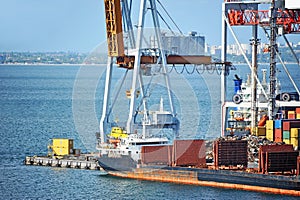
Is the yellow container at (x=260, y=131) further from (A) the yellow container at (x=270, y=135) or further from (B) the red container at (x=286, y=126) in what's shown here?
(B) the red container at (x=286, y=126)

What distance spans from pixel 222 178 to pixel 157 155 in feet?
11.7

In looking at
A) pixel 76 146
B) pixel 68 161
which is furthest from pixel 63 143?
pixel 76 146

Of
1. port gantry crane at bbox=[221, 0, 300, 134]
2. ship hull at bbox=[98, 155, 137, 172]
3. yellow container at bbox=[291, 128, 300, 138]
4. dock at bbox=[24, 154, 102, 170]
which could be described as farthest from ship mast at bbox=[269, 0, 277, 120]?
dock at bbox=[24, 154, 102, 170]

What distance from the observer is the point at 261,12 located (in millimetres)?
46062

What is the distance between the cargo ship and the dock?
3.80ft

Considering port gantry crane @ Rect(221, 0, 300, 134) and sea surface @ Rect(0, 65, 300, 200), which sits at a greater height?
port gantry crane @ Rect(221, 0, 300, 134)

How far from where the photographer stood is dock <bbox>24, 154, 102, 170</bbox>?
43.3 meters

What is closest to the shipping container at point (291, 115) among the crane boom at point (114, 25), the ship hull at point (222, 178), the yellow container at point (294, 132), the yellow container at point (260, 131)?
the yellow container at point (260, 131)

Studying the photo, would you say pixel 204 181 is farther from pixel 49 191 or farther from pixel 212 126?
pixel 212 126

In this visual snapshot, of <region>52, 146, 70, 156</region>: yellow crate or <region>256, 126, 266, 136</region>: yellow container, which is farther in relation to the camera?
<region>52, 146, 70, 156</region>: yellow crate

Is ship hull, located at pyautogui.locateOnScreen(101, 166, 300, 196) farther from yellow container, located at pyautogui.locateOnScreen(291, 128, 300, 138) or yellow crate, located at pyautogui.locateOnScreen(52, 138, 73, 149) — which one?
yellow crate, located at pyautogui.locateOnScreen(52, 138, 73, 149)

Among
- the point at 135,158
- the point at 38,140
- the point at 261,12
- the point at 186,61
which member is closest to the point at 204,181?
the point at 135,158

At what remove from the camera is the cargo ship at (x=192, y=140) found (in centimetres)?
3688

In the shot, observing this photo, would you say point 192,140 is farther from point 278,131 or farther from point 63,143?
point 63,143
